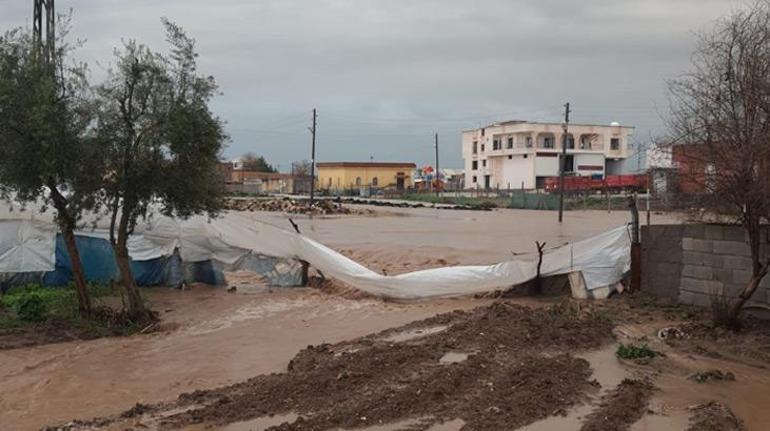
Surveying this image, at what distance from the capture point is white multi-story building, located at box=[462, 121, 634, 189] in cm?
9444

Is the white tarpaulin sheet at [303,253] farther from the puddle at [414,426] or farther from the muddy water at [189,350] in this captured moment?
the puddle at [414,426]

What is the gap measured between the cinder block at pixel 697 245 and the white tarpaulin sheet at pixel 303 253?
1351 millimetres

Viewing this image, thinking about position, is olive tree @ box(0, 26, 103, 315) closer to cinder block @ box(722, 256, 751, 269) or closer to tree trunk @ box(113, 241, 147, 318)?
tree trunk @ box(113, 241, 147, 318)

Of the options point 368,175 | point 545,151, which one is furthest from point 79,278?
point 368,175

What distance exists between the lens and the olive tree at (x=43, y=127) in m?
11.6

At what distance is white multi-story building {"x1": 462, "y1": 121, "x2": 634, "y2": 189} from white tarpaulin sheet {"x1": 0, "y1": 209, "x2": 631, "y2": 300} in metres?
76.3

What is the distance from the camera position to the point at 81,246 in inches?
671

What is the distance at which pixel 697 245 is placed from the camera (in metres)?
11.4

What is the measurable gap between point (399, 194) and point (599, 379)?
83.1 meters

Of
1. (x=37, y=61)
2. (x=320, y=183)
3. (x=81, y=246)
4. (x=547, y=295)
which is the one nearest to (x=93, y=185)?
(x=37, y=61)

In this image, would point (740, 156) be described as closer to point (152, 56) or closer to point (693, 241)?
point (693, 241)

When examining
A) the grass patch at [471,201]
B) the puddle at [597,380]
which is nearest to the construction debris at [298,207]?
the grass patch at [471,201]

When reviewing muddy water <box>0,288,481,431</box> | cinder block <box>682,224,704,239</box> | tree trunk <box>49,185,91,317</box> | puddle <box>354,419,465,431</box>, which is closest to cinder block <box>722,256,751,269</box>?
cinder block <box>682,224,704,239</box>

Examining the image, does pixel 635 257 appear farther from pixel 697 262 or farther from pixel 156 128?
pixel 156 128
